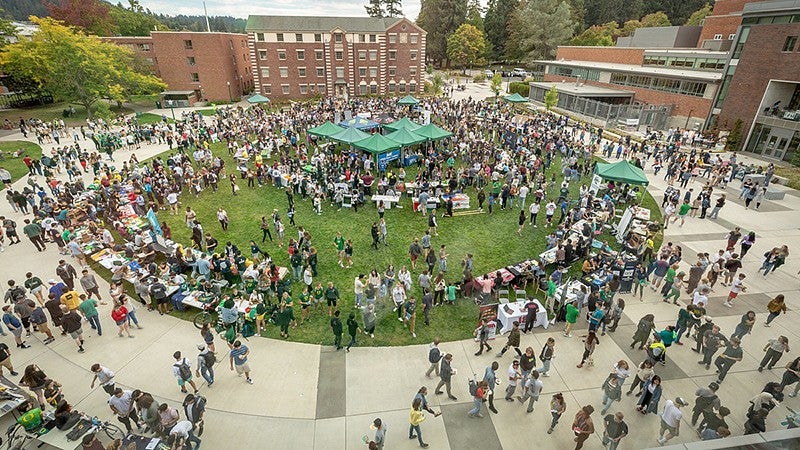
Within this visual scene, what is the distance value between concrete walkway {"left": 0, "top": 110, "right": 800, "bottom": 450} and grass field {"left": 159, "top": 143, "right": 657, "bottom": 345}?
0.83 metres

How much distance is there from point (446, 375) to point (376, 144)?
16.2m

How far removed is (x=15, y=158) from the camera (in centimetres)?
2830

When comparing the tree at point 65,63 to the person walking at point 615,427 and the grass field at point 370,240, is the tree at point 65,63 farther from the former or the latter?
the person walking at point 615,427

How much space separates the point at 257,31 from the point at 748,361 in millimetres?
55405

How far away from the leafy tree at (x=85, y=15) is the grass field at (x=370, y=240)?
203ft

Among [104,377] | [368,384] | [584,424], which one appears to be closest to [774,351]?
[584,424]

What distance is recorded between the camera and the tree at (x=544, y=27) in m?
71.6

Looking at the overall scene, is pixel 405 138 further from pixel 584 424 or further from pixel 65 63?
pixel 65 63

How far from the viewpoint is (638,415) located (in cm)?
880

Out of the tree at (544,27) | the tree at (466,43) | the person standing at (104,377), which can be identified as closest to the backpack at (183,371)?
the person standing at (104,377)

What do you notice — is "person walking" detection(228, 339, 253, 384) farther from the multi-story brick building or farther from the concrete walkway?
the multi-story brick building

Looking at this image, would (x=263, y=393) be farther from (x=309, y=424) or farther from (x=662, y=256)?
(x=662, y=256)

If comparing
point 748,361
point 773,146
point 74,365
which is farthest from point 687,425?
point 773,146

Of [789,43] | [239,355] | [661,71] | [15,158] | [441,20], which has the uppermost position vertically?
[441,20]
